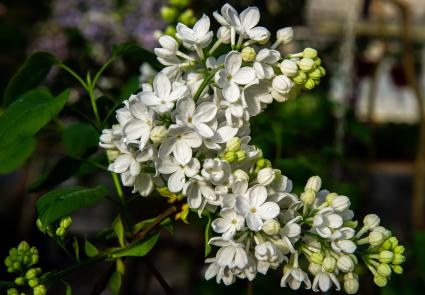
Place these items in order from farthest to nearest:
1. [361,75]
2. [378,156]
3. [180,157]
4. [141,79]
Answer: [378,156], [361,75], [141,79], [180,157]

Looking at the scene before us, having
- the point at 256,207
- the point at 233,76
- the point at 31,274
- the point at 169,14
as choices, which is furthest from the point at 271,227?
the point at 169,14

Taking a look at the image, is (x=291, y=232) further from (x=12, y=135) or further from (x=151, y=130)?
(x=12, y=135)

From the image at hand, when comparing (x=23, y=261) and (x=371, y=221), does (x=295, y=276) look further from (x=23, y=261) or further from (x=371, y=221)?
(x=23, y=261)

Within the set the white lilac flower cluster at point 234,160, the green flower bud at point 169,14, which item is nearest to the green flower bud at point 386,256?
the white lilac flower cluster at point 234,160

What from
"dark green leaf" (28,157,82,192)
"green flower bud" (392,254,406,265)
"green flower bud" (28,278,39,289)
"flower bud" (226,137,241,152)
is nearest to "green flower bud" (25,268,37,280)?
"green flower bud" (28,278,39,289)

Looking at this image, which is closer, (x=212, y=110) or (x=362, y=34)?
(x=212, y=110)

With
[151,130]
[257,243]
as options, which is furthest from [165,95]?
[257,243]
